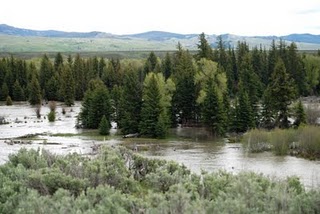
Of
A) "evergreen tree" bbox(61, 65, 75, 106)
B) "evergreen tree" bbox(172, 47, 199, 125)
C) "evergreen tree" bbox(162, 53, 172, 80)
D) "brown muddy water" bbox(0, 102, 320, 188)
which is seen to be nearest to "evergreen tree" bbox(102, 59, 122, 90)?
"evergreen tree" bbox(61, 65, 75, 106)

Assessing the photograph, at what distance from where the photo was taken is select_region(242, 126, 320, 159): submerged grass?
5069 cm

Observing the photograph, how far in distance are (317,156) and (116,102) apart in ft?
121

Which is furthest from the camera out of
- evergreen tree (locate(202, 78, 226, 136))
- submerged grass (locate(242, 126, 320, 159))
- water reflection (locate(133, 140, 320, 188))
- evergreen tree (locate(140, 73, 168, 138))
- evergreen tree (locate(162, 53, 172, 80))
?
evergreen tree (locate(162, 53, 172, 80))

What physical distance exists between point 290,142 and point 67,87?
67.2 metres

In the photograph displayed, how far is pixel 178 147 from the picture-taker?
56.7 meters

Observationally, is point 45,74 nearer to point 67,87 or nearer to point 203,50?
point 67,87

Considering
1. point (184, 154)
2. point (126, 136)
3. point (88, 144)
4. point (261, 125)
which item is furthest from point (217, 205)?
point (261, 125)

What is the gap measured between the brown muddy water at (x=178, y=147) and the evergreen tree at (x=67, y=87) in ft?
76.3

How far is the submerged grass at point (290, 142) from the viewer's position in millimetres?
50688

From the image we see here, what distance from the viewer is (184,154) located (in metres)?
51.0

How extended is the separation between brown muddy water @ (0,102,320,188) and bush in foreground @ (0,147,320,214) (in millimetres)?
13980

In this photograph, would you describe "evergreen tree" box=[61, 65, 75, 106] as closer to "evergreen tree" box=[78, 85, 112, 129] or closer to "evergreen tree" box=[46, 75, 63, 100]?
"evergreen tree" box=[46, 75, 63, 100]

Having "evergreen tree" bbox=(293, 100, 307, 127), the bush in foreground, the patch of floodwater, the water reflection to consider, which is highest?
the bush in foreground

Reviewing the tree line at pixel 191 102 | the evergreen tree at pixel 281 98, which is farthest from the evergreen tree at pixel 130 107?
the evergreen tree at pixel 281 98
